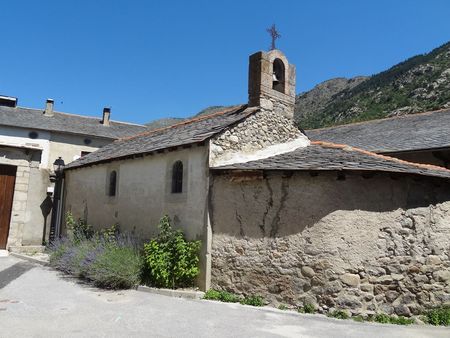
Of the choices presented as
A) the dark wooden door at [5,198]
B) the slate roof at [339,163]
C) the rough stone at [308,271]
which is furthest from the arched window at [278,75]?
the dark wooden door at [5,198]

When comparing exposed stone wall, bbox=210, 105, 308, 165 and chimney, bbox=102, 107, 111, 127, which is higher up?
chimney, bbox=102, 107, 111, 127

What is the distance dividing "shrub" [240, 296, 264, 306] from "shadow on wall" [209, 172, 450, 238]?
130cm

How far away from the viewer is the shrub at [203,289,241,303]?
8.37m

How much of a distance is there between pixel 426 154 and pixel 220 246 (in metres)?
7.70

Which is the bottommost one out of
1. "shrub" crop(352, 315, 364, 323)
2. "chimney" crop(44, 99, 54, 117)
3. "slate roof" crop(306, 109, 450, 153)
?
"shrub" crop(352, 315, 364, 323)

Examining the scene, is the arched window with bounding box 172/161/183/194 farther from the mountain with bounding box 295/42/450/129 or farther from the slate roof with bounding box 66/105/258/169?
the mountain with bounding box 295/42/450/129

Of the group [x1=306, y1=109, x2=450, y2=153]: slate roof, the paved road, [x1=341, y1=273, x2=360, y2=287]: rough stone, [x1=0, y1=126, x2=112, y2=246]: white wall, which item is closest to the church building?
[x1=341, y1=273, x2=360, y2=287]: rough stone

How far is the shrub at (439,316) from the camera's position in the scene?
23.4 feet

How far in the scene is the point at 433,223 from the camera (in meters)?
7.72

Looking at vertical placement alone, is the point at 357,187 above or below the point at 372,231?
above

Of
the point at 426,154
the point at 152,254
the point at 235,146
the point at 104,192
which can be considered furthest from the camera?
the point at 104,192

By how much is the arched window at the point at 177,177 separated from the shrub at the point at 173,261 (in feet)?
4.39

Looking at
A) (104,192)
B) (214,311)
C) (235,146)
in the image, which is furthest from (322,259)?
(104,192)

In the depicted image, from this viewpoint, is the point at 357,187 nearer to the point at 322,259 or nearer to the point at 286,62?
the point at 322,259
